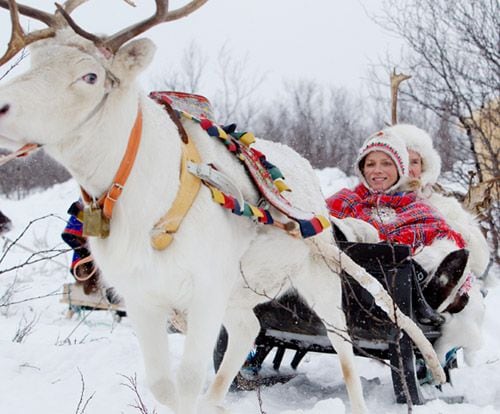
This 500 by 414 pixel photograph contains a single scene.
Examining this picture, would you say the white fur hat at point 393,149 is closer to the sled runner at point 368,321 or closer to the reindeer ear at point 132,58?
the sled runner at point 368,321

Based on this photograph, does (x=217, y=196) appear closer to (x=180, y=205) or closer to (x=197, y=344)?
(x=180, y=205)

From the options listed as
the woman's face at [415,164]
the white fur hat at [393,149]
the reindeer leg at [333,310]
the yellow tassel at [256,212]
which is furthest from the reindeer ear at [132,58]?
the woman's face at [415,164]

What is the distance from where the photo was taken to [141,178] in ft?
8.68

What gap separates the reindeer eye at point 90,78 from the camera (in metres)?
2.38

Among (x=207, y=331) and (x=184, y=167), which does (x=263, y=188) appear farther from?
(x=207, y=331)

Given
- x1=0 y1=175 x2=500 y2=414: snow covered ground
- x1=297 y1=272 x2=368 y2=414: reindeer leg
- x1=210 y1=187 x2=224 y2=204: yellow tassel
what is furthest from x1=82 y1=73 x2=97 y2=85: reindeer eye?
x1=297 y1=272 x2=368 y2=414: reindeer leg

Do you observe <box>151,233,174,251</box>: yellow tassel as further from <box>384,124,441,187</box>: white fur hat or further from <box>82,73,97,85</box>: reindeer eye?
<box>384,124,441,187</box>: white fur hat

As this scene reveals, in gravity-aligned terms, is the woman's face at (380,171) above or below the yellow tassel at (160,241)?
above

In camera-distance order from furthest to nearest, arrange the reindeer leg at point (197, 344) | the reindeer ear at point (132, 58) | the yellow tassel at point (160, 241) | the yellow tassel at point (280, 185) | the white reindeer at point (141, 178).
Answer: the yellow tassel at point (280, 185)
the reindeer leg at point (197, 344)
the yellow tassel at point (160, 241)
the reindeer ear at point (132, 58)
the white reindeer at point (141, 178)

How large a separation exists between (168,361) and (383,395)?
1.92m

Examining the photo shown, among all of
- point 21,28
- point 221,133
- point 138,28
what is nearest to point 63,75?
point 21,28

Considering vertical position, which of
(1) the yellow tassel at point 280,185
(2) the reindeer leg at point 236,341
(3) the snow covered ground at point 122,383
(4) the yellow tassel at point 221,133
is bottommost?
(3) the snow covered ground at point 122,383

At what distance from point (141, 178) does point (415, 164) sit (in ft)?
10.6

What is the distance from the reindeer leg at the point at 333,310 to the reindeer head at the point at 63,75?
1794mm
